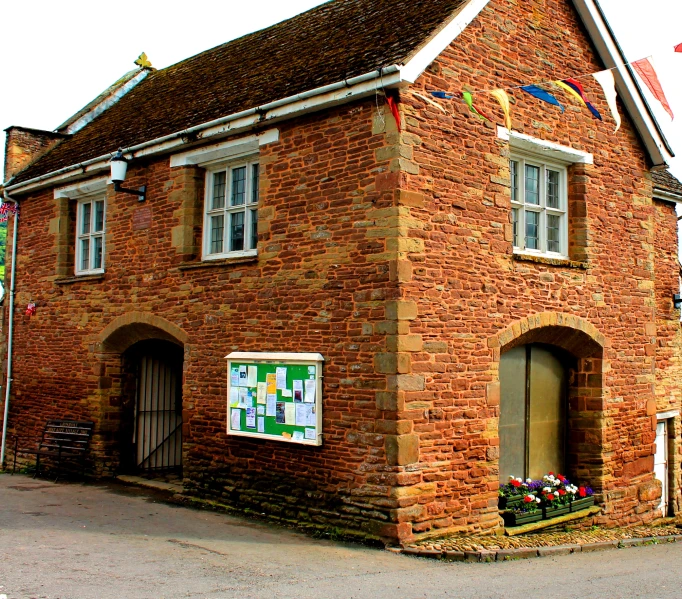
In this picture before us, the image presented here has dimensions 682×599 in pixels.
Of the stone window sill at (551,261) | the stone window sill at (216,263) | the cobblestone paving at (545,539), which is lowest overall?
the cobblestone paving at (545,539)

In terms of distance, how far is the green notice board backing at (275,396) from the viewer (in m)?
10.4

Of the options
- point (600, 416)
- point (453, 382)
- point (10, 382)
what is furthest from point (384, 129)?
point (10, 382)

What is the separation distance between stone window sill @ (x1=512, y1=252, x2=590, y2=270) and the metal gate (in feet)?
24.1

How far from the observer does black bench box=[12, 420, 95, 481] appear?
14.4 m

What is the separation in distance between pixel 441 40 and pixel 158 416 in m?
8.88

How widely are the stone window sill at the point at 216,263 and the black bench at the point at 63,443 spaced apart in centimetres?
399

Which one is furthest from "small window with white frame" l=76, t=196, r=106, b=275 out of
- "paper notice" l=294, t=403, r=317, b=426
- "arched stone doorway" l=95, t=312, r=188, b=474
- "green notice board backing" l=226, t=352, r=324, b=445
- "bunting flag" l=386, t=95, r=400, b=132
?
"bunting flag" l=386, t=95, r=400, b=132

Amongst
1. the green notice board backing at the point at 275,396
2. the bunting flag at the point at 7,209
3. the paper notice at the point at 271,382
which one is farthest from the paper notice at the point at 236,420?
the bunting flag at the point at 7,209

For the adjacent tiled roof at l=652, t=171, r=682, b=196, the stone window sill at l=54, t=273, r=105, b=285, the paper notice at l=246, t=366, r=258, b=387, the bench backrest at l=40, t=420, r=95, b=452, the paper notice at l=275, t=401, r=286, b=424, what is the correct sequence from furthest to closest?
the adjacent tiled roof at l=652, t=171, r=682, b=196 < the bench backrest at l=40, t=420, r=95, b=452 < the stone window sill at l=54, t=273, r=105, b=285 < the paper notice at l=246, t=366, r=258, b=387 < the paper notice at l=275, t=401, r=286, b=424

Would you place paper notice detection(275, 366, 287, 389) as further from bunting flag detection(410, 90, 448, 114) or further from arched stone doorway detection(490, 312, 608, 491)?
bunting flag detection(410, 90, 448, 114)

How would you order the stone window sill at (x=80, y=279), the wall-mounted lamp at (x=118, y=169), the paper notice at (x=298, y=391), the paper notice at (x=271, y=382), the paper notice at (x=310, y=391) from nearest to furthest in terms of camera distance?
the paper notice at (x=310, y=391) → the paper notice at (x=298, y=391) → the paper notice at (x=271, y=382) → the wall-mounted lamp at (x=118, y=169) → the stone window sill at (x=80, y=279)

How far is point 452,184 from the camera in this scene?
34.5 feet

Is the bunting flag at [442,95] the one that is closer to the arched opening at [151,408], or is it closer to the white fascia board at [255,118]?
the white fascia board at [255,118]

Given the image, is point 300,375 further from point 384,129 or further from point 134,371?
point 134,371
